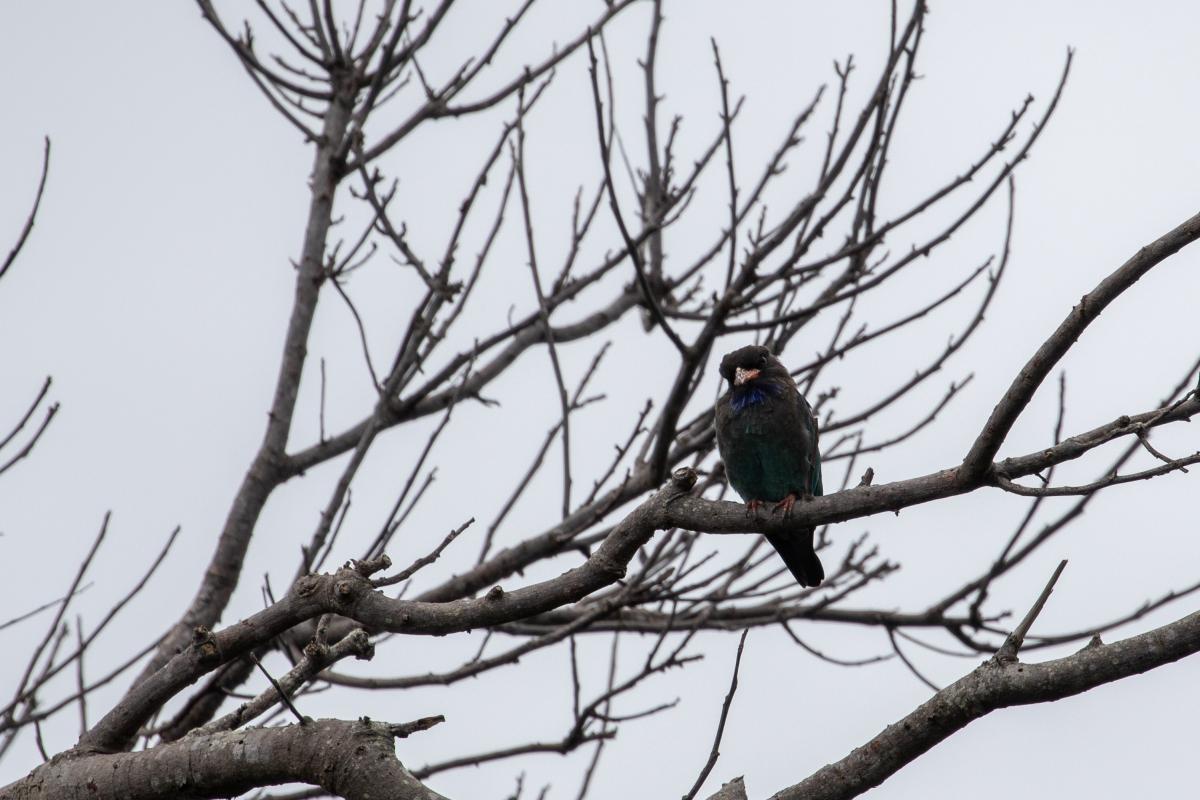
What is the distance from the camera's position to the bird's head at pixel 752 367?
5.63m

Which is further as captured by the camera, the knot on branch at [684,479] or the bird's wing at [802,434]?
the bird's wing at [802,434]

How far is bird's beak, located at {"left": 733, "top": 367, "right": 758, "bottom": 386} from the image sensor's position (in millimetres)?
5625

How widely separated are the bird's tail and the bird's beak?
69cm

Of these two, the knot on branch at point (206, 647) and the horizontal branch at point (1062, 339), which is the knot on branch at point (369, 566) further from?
the horizontal branch at point (1062, 339)

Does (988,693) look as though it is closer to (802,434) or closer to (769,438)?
(769,438)

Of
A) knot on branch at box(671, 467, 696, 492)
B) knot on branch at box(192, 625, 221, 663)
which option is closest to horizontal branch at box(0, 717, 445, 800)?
knot on branch at box(192, 625, 221, 663)

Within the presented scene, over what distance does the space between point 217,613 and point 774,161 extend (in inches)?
117

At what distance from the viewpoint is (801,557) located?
18.5 ft

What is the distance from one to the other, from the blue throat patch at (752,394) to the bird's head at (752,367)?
27 millimetres

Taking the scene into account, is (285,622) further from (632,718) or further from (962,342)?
(962,342)

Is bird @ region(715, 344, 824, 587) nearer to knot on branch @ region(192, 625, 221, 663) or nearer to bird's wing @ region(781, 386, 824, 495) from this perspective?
bird's wing @ region(781, 386, 824, 495)

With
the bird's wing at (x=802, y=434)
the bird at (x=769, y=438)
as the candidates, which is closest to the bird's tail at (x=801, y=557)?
the bird at (x=769, y=438)

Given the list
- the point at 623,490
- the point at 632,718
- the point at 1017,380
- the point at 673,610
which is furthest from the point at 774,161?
the point at 1017,380

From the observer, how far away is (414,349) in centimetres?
525
